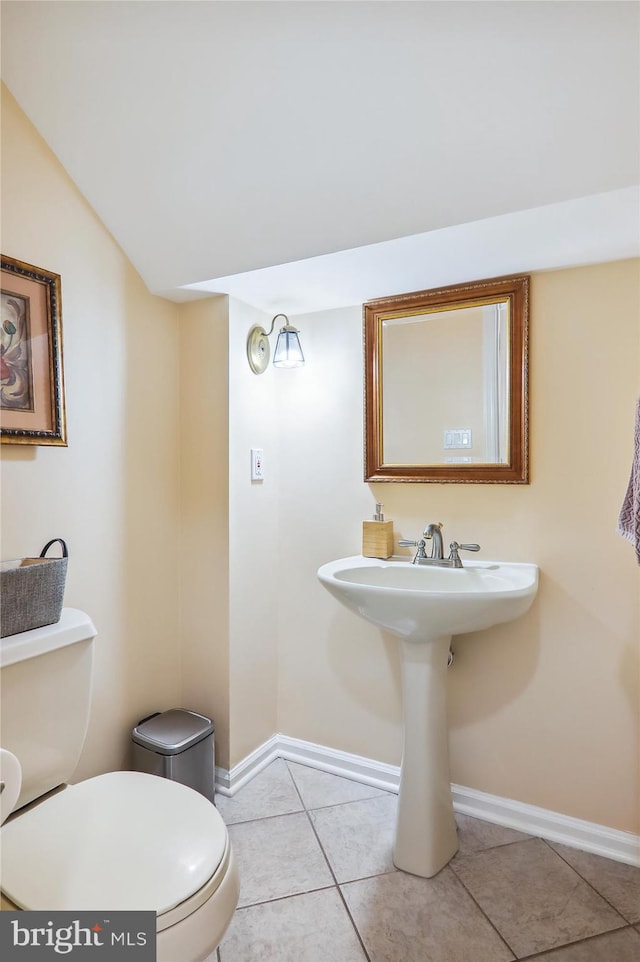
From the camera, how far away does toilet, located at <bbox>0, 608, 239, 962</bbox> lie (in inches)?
36.8

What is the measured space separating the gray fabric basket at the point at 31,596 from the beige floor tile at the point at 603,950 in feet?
4.81

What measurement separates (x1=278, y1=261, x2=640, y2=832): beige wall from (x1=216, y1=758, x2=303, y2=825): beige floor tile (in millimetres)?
305

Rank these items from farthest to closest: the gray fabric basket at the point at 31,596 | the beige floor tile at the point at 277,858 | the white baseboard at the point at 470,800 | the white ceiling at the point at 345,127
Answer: the white baseboard at the point at 470,800, the beige floor tile at the point at 277,858, the gray fabric basket at the point at 31,596, the white ceiling at the point at 345,127

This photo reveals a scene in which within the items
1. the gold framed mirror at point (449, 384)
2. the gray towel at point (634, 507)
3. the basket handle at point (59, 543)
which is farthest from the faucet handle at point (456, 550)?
the basket handle at point (59, 543)

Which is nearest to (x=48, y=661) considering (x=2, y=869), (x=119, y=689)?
(x=2, y=869)

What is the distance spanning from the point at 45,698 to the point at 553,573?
58.4 inches

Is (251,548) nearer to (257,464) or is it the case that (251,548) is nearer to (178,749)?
(257,464)

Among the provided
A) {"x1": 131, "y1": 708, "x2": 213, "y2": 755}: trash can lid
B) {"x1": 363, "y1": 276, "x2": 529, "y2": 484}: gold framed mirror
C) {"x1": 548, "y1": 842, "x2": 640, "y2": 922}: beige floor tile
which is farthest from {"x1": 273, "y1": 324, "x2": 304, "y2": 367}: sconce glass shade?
{"x1": 548, "y1": 842, "x2": 640, "y2": 922}: beige floor tile

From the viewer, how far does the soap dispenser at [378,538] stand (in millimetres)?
1832

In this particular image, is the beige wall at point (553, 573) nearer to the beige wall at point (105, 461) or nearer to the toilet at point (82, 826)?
the beige wall at point (105, 461)

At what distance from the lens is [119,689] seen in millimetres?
1743

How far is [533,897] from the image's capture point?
1.42 m

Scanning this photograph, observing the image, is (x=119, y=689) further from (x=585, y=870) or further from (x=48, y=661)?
(x=585, y=870)

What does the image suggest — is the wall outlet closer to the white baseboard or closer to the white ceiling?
the white ceiling
